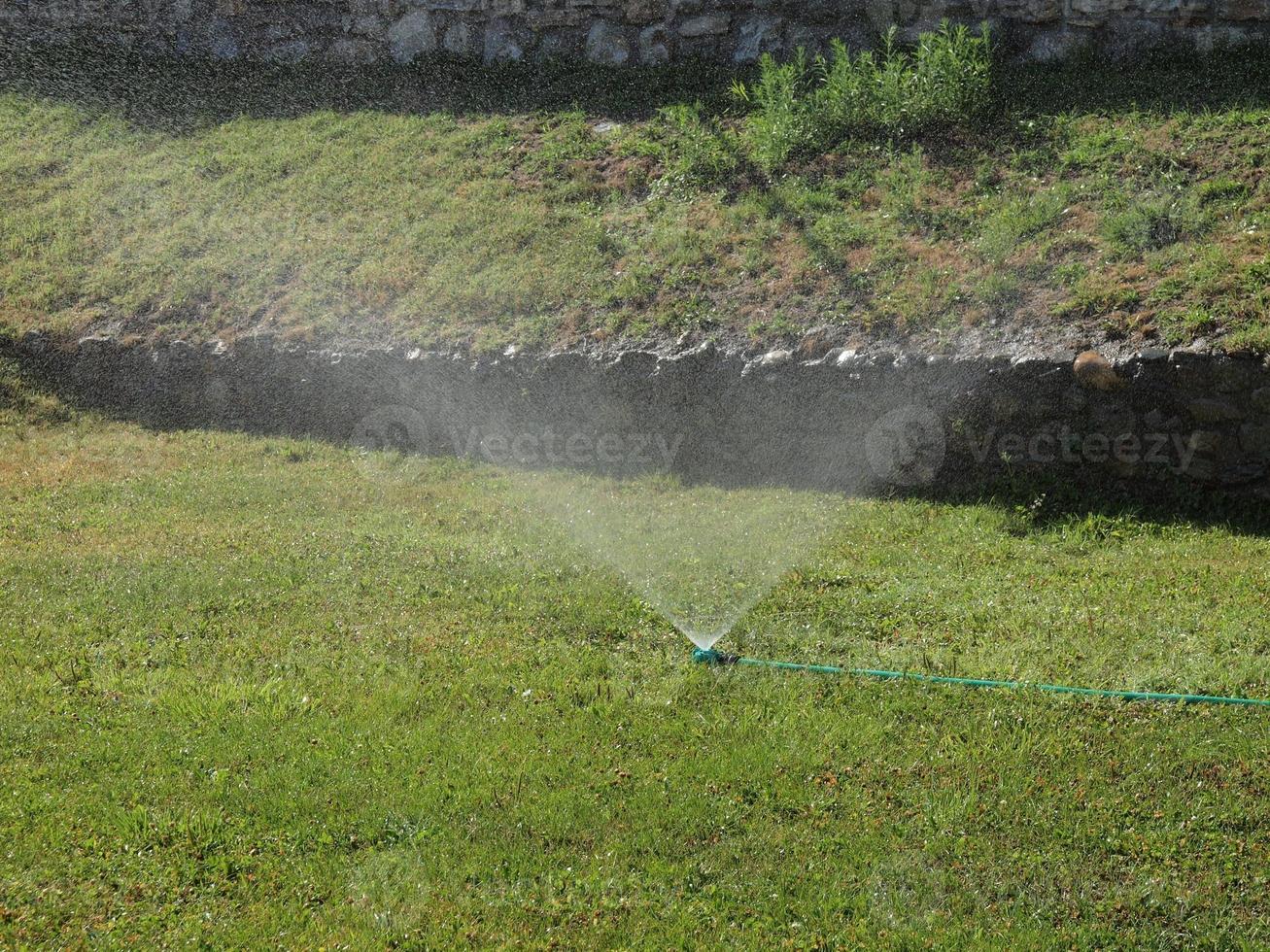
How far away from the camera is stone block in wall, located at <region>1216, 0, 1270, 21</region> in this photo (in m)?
10.2

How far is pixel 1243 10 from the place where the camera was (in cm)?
1033

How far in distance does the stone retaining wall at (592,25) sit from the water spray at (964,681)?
7.26 m

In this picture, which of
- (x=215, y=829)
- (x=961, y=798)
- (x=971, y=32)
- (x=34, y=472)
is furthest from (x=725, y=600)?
(x=971, y=32)

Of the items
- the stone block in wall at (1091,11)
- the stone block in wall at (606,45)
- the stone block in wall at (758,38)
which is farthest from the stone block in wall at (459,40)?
the stone block in wall at (1091,11)

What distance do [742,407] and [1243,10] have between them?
563 centimetres

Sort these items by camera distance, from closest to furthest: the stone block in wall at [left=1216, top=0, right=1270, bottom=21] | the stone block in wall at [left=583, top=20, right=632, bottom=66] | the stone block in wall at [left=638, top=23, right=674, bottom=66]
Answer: the stone block in wall at [left=1216, top=0, right=1270, bottom=21] → the stone block in wall at [left=638, top=23, right=674, bottom=66] → the stone block in wall at [left=583, top=20, right=632, bottom=66]

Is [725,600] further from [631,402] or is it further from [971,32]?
[971,32]

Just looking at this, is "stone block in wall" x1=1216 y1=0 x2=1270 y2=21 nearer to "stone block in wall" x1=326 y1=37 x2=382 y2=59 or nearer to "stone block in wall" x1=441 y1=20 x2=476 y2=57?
"stone block in wall" x1=441 y1=20 x2=476 y2=57

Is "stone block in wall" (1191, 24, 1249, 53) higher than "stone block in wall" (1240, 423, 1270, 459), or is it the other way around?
"stone block in wall" (1191, 24, 1249, 53)

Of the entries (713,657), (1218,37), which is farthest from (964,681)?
(1218,37)

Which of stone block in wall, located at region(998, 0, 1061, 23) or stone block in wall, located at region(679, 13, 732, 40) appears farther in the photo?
stone block in wall, located at region(679, 13, 732, 40)

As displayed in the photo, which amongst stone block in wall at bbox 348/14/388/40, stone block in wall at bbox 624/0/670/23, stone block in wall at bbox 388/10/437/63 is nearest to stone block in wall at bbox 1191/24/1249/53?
stone block in wall at bbox 624/0/670/23

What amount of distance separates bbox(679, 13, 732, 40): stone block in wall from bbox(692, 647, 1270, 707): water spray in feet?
27.5

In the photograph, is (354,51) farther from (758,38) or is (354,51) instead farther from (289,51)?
(758,38)
